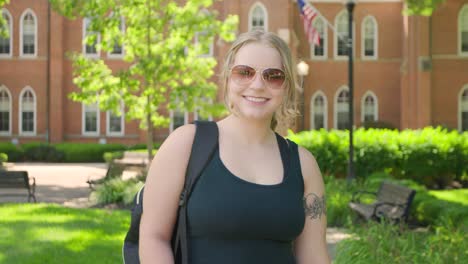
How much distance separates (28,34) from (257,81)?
3364 centimetres

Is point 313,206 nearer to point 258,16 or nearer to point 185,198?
point 185,198

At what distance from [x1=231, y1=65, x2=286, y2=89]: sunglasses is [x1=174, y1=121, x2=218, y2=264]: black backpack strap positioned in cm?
25

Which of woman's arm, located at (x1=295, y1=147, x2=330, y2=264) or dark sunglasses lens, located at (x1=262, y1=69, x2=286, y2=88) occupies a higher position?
dark sunglasses lens, located at (x1=262, y1=69, x2=286, y2=88)

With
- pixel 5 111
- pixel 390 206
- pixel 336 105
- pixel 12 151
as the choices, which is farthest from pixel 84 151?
pixel 390 206

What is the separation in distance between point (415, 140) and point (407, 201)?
26.8 feet

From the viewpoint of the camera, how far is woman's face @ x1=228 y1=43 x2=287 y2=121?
7.69 ft

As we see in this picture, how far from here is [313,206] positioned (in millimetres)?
A: 2389

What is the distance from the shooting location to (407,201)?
9.34m

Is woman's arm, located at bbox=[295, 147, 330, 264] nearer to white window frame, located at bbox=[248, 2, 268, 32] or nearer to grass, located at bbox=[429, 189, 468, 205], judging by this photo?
grass, located at bbox=[429, 189, 468, 205]

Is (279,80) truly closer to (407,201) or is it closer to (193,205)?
(193,205)

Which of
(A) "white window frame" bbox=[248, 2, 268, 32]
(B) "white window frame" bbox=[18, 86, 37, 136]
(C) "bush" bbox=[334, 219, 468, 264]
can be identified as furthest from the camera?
(B) "white window frame" bbox=[18, 86, 37, 136]

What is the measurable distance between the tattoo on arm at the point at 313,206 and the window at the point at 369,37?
111 feet

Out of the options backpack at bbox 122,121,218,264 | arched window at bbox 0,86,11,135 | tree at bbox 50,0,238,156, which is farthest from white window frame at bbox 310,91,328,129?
backpack at bbox 122,121,218,264

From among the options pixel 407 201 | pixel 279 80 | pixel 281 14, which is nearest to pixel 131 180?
pixel 407 201
